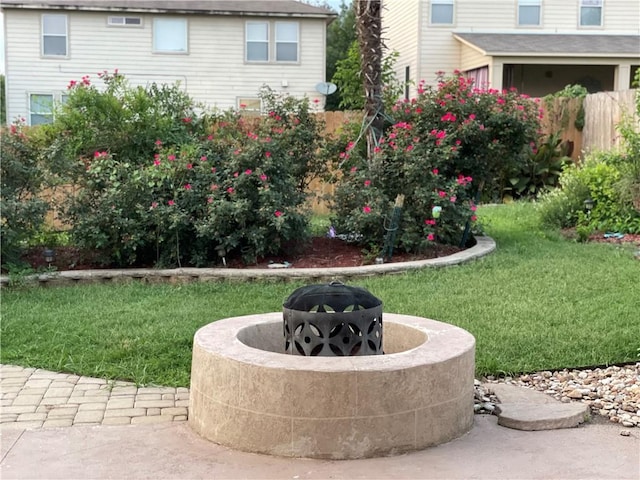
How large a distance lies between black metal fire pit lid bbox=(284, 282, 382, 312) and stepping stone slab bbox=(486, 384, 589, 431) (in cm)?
98

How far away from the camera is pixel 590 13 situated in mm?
21453

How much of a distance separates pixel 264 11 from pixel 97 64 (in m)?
5.22

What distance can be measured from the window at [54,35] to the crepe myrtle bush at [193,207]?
13774mm

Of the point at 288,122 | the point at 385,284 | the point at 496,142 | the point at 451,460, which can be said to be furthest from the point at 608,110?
the point at 451,460

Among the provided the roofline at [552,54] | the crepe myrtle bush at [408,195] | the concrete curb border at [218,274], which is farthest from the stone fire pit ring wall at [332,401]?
the roofline at [552,54]

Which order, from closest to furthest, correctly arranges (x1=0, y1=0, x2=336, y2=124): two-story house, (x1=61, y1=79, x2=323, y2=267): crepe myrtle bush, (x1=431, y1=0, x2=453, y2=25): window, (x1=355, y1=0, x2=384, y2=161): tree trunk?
1. (x1=61, y1=79, x2=323, y2=267): crepe myrtle bush
2. (x1=355, y1=0, x2=384, y2=161): tree trunk
3. (x1=0, y1=0, x2=336, y2=124): two-story house
4. (x1=431, y1=0, x2=453, y2=25): window

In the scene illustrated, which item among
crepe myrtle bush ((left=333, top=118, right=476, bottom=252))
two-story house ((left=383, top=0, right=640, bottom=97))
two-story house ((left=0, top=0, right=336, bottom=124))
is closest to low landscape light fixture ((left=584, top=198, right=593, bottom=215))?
crepe myrtle bush ((left=333, top=118, right=476, bottom=252))

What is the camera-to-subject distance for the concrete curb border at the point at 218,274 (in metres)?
7.33

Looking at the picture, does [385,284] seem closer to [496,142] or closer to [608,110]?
[496,142]

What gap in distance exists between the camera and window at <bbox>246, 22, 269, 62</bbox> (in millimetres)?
20750

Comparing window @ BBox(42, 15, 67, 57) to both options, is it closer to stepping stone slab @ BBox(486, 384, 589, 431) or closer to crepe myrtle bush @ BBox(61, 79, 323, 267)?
crepe myrtle bush @ BBox(61, 79, 323, 267)

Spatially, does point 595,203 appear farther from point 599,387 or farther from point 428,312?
point 599,387

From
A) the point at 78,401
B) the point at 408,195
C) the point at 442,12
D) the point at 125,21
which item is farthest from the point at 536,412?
the point at 125,21

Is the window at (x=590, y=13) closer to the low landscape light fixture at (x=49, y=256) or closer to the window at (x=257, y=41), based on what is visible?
the window at (x=257, y=41)
